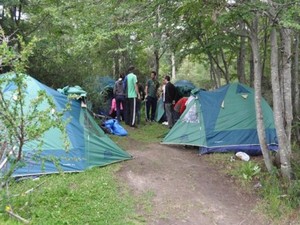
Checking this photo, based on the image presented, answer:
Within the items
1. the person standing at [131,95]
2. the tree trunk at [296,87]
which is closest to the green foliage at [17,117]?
the person standing at [131,95]

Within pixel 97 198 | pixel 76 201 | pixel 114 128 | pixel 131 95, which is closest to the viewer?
pixel 76 201

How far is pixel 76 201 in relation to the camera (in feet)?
15.8

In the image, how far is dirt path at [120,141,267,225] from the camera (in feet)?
16.1

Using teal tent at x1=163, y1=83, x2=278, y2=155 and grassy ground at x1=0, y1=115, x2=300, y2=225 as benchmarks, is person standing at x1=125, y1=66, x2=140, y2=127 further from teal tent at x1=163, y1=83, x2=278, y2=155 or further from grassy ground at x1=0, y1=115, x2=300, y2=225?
grassy ground at x1=0, y1=115, x2=300, y2=225

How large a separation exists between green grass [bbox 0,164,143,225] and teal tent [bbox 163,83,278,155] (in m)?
2.57

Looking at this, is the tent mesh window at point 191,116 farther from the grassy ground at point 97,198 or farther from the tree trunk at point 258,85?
the tree trunk at point 258,85

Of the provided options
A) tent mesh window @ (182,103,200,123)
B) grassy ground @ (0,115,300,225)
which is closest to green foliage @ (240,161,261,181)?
grassy ground @ (0,115,300,225)

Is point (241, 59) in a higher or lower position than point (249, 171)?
higher

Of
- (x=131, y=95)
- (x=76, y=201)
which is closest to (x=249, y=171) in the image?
(x=76, y=201)

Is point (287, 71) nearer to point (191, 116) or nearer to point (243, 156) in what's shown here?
point (243, 156)

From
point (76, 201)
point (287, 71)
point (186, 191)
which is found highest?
point (287, 71)

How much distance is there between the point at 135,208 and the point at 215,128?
10.7ft

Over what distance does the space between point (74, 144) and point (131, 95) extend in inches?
149

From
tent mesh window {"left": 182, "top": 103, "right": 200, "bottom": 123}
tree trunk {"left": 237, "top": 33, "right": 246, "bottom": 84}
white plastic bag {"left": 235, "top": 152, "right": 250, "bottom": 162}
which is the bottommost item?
white plastic bag {"left": 235, "top": 152, "right": 250, "bottom": 162}
